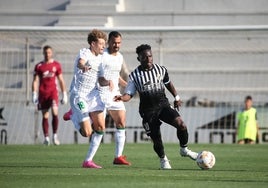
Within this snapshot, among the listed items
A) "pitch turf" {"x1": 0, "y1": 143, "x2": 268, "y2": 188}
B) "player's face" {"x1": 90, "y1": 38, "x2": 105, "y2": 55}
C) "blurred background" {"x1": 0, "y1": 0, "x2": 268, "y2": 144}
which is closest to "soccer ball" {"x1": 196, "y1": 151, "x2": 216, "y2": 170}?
"pitch turf" {"x1": 0, "y1": 143, "x2": 268, "y2": 188}

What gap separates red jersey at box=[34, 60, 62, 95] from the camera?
76.0 feet

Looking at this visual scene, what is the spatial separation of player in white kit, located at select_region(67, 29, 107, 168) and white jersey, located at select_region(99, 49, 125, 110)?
278 mm

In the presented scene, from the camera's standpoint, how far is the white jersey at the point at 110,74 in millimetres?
15360

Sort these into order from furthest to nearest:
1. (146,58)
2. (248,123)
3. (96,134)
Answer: (248,123) → (96,134) → (146,58)

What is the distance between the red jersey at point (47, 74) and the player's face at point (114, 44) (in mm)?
7890

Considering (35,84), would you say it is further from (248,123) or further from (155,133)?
(155,133)

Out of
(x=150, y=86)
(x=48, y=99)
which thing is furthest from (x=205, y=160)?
(x=48, y=99)

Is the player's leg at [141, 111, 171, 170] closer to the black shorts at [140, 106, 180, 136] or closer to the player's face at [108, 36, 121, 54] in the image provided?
the black shorts at [140, 106, 180, 136]

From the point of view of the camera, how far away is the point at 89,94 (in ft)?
48.6

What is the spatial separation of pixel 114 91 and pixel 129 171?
2.66 meters

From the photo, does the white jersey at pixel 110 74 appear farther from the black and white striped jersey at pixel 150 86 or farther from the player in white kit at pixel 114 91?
the black and white striped jersey at pixel 150 86

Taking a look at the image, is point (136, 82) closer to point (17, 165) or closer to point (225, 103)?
point (17, 165)

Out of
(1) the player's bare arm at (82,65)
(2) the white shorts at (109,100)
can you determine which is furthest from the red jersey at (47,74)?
(1) the player's bare arm at (82,65)

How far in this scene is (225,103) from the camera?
26000 mm
